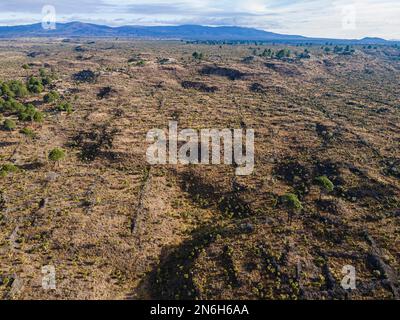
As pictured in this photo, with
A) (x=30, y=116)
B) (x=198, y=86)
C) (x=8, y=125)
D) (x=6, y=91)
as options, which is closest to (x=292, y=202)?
(x=8, y=125)

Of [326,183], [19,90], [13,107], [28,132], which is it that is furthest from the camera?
[19,90]

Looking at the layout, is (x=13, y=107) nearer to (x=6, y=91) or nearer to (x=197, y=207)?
(x=6, y=91)

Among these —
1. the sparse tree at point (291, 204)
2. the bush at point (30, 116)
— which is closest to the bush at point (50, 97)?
the bush at point (30, 116)

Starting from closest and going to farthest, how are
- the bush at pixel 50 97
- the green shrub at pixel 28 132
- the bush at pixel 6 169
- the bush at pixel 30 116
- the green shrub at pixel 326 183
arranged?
the green shrub at pixel 326 183 → the bush at pixel 6 169 → the green shrub at pixel 28 132 → the bush at pixel 30 116 → the bush at pixel 50 97

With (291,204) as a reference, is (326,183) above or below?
above

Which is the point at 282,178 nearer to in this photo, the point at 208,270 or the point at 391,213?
the point at 391,213

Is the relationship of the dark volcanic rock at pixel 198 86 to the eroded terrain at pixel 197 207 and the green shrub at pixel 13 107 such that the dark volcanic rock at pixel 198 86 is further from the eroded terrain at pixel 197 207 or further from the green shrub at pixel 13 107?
the green shrub at pixel 13 107

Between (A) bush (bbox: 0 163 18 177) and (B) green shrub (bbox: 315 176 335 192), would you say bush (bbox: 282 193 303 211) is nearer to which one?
(B) green shrub (bbox: 315 176 335 192)

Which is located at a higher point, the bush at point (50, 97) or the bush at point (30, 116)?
the bush at point (50, 97)

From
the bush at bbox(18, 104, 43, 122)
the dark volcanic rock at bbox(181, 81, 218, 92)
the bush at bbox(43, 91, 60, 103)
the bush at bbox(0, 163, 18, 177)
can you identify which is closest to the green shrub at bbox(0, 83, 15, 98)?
the bush at bbox(43, 91, 60, 103)

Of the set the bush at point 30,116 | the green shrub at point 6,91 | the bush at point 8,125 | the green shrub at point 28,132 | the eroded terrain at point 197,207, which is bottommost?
the eroded terrain at point 197,207

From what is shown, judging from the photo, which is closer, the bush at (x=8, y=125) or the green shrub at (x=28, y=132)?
the green shrub at (x=28, y=132)

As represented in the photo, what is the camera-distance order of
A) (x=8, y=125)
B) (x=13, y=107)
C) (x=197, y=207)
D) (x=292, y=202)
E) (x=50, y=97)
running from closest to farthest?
(x=292, y=202) < (x=197, y=207) < (x=8, y=125) < (x=13, y=107) < (x=50, y=97)

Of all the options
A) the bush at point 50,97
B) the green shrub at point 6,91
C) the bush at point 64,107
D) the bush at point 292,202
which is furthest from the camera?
the bush at point 50,97
